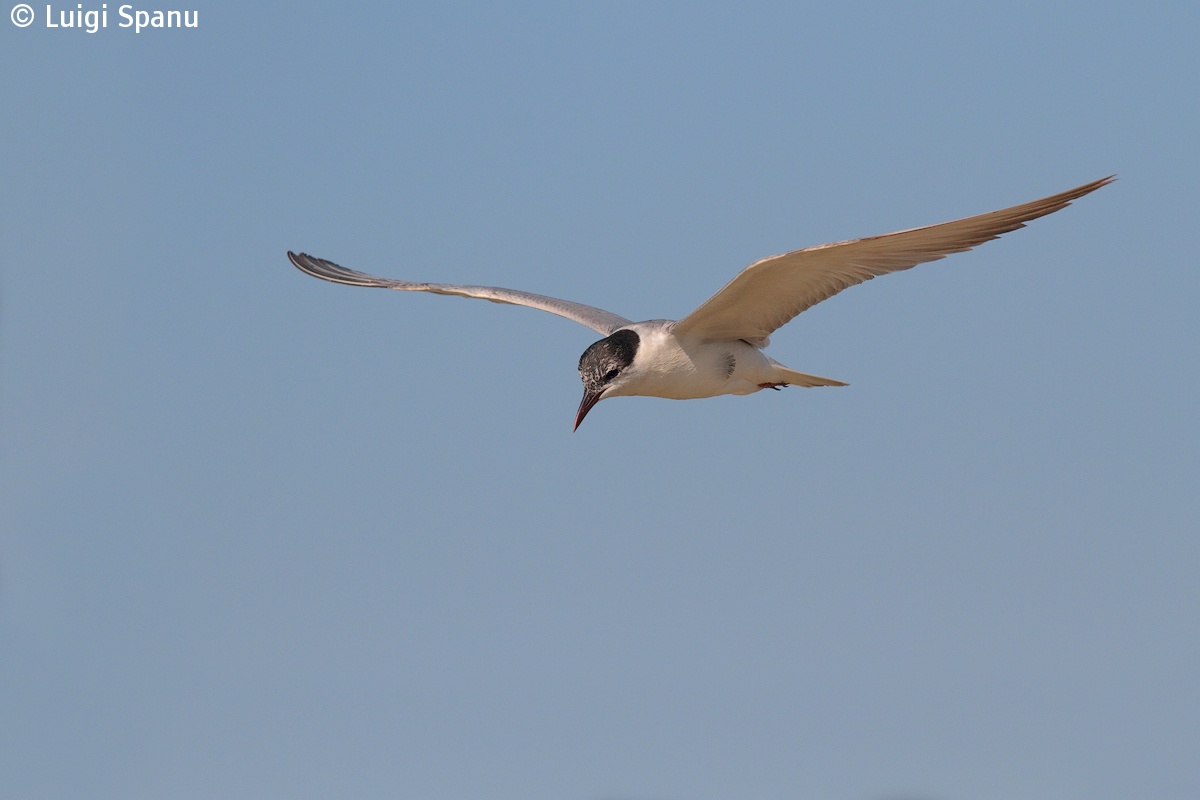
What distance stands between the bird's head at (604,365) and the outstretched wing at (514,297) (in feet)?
3.90

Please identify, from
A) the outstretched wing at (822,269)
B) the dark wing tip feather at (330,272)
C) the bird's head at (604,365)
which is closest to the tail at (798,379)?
the outstretched wing at (822,269)

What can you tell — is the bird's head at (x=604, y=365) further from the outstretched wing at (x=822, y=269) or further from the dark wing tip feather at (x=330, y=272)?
the dark wing tip feather at (x=330, y=272)

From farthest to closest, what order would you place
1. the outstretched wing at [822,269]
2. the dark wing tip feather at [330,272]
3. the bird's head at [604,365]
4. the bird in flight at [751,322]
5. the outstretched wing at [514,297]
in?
the dark wing tip feather at [330,272] → the outstretched wing at [514,297] → the bird's head at [604,365] → the bird in flight at [751,322] → the outstretched wing at [822,269]

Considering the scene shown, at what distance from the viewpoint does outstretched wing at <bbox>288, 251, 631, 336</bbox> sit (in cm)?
1140

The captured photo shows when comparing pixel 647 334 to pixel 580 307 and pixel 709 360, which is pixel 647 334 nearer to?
pixel 709 360

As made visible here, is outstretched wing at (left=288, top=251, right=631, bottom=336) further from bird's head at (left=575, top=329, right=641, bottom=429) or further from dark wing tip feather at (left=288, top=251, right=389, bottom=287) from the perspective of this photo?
bird's head at (left=575, top=329, right=641, bottom=429)

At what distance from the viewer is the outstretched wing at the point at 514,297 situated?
11405mm

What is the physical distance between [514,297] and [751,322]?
314 cm

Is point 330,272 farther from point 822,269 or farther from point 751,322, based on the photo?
point 822,269

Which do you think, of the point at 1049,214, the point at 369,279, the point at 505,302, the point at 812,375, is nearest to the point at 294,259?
the point at 369,279

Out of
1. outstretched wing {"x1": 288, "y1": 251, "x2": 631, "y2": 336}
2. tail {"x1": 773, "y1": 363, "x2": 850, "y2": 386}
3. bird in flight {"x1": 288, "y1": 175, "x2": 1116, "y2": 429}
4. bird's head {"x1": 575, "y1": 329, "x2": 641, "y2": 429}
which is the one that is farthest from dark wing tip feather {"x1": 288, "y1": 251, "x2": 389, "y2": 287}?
tail {"x1": 773, "y1": 363, "x2": 850, "y2": 386}

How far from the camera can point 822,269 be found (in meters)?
8.73

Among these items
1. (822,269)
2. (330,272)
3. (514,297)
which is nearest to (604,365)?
(822,269)

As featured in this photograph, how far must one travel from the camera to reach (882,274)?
8.73 meters
